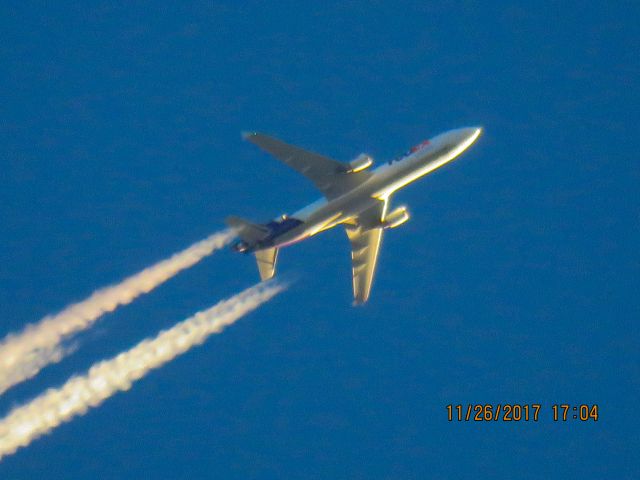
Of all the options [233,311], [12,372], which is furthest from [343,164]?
[12,372]

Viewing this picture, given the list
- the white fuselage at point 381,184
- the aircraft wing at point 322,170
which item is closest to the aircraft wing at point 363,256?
the white fuselage at point 381,184

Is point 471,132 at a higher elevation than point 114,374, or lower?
higher

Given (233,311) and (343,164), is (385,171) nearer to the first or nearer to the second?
(343,164)

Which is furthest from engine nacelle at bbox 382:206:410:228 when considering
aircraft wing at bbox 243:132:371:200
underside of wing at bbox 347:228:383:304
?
aircraft wing at bbox 243:132:371:200

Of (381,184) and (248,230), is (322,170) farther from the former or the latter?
(248,230)

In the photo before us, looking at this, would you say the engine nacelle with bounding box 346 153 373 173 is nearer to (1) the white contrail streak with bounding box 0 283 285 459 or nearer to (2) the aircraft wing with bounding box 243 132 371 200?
(2) the aircraft wing with bounding box 243 132 371 200

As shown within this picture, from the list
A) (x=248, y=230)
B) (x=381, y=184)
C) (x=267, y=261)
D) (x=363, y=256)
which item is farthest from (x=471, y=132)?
(x=248, y=230)
